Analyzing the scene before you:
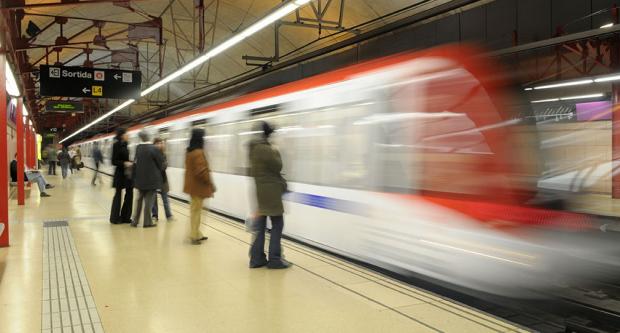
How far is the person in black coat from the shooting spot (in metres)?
8.42

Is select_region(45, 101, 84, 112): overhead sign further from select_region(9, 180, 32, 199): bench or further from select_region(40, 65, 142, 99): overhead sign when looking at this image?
select_region(40, 65, 142, 99): overhead sign

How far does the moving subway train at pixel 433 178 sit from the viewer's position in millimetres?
3746

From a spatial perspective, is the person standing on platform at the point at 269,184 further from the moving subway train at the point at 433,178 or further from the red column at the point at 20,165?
the red column at the point at 20,165

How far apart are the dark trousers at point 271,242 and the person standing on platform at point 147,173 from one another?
312 cm

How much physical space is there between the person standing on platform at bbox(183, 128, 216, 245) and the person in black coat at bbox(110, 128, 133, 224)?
7.64 feet

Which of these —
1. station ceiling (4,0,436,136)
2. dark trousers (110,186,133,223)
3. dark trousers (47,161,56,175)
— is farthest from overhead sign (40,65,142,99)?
dark trousers (47,161,56,175)

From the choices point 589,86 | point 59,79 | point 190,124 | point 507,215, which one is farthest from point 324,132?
point 59,79

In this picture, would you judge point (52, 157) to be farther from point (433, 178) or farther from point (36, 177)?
point (433, 178)

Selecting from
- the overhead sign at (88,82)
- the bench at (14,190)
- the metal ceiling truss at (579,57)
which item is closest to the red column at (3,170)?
the overhead sign at (88,82)

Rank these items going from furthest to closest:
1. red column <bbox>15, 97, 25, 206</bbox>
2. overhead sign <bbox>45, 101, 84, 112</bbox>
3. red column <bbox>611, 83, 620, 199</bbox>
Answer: overhead sign <bbox>45, 101, 84, 112</bbox>, red column <bbox>15, 97, 25, 206</bbox>, red column <bbox>611, 83, 620, 199</bbox>

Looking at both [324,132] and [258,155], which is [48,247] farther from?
[324,132]

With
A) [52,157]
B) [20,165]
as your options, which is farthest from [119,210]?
[52,157]

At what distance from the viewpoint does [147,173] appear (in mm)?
7738

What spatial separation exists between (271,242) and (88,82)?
9352mm
